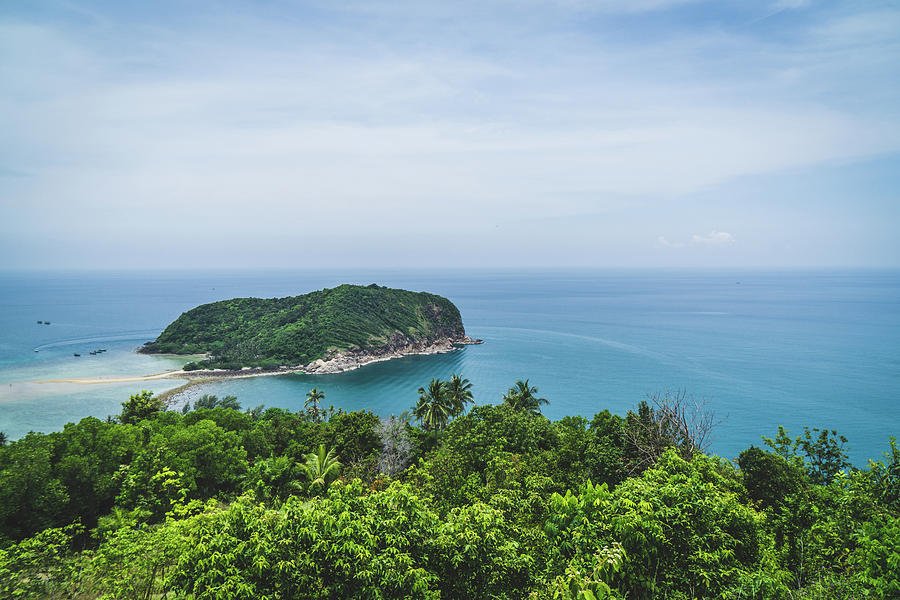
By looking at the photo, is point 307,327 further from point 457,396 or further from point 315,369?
point 457,396

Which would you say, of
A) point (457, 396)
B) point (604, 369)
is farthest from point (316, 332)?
point (604, 369)

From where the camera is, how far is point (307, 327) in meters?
92.8

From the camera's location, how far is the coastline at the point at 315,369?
232ft

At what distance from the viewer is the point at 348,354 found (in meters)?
86.7

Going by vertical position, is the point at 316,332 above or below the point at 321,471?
above

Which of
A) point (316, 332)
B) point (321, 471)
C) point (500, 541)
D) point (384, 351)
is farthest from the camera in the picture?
point (384, 351)

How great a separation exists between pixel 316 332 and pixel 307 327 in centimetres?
297

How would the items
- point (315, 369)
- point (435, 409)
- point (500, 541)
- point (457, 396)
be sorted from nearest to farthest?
point (500, 541)
point (435, 409)
point (457, 396)
point (315, 369)

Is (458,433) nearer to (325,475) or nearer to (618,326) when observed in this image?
(325,475)

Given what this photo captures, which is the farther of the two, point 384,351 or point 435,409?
point 384,351

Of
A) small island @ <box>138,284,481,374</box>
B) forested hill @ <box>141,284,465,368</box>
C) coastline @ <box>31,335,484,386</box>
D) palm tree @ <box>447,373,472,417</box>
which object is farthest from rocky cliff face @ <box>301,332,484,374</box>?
palm tree @ <box>447,373,472,417</box>

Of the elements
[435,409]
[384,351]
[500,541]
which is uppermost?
[500,541]

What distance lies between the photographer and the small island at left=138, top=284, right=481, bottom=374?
278 ft

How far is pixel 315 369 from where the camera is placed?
267ft
